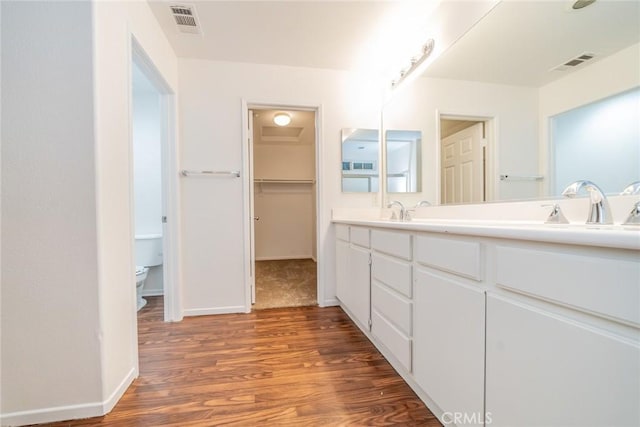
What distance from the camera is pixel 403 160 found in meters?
2.31

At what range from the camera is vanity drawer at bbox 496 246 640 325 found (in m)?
0.51

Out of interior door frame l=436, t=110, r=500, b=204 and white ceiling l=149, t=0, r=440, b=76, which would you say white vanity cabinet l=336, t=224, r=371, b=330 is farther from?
white ceiling l=149, t=0, r=440, b=76

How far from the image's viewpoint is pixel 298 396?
1.27 metres

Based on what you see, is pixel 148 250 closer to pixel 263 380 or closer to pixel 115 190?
pixel 115 190

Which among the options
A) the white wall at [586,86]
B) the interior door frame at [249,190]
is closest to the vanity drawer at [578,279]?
the white wall at [586,86]

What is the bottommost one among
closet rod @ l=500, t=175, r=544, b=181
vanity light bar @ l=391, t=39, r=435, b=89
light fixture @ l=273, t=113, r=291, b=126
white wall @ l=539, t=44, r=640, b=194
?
closet rod @ l=500, t=175, r=544, b=181

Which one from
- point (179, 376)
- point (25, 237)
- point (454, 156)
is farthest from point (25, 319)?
point (454, 156)

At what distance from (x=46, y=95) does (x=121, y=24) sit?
56 cm

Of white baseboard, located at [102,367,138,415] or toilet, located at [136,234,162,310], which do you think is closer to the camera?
white baseboard, located at [102,367,138,415]

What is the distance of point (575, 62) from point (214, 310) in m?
2.80

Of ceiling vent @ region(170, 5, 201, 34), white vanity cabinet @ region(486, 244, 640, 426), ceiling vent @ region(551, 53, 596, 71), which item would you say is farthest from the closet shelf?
white vanity cabinet @ region(486, 244, 640, 426)

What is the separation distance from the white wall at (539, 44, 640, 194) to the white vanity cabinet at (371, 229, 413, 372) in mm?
709

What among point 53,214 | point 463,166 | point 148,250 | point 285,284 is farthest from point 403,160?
point 148,250

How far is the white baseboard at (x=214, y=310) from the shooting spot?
2.30 m
